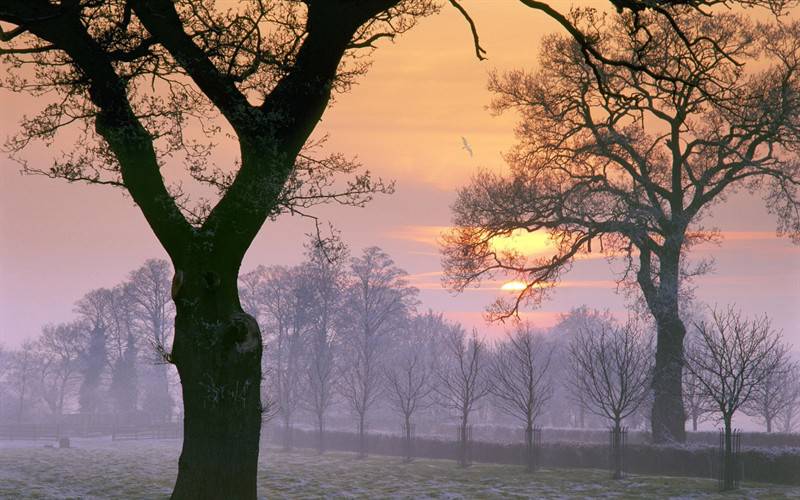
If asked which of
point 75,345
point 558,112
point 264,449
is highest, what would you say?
point 558,112

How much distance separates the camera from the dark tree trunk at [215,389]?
1142cm

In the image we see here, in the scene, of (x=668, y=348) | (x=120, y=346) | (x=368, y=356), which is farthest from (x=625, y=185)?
(x=120, y=346)

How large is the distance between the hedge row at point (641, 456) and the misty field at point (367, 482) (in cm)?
91

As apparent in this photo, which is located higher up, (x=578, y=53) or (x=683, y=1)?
(x=578, y=53)

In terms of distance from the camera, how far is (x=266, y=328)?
6266cm

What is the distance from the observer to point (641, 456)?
27.6 meters

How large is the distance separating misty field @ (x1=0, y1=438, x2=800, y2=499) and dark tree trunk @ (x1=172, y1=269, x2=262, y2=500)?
9.75 m

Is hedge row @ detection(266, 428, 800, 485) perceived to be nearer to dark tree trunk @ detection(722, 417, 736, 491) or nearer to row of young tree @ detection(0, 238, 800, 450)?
dark tree trunk @ detection(722, 417, 736, 491)

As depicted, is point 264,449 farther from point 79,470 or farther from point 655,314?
point 655,314

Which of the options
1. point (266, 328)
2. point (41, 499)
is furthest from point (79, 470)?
point (266, 328)

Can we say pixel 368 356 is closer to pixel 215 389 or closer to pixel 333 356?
pixel 333 356

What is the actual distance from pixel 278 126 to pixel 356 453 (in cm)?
3503

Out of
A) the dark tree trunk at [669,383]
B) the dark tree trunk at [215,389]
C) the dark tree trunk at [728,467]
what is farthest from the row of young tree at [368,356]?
the dark tree trunk at [215,389]

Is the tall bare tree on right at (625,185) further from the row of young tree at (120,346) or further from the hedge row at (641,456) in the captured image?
the row of young tree at (120,346)
